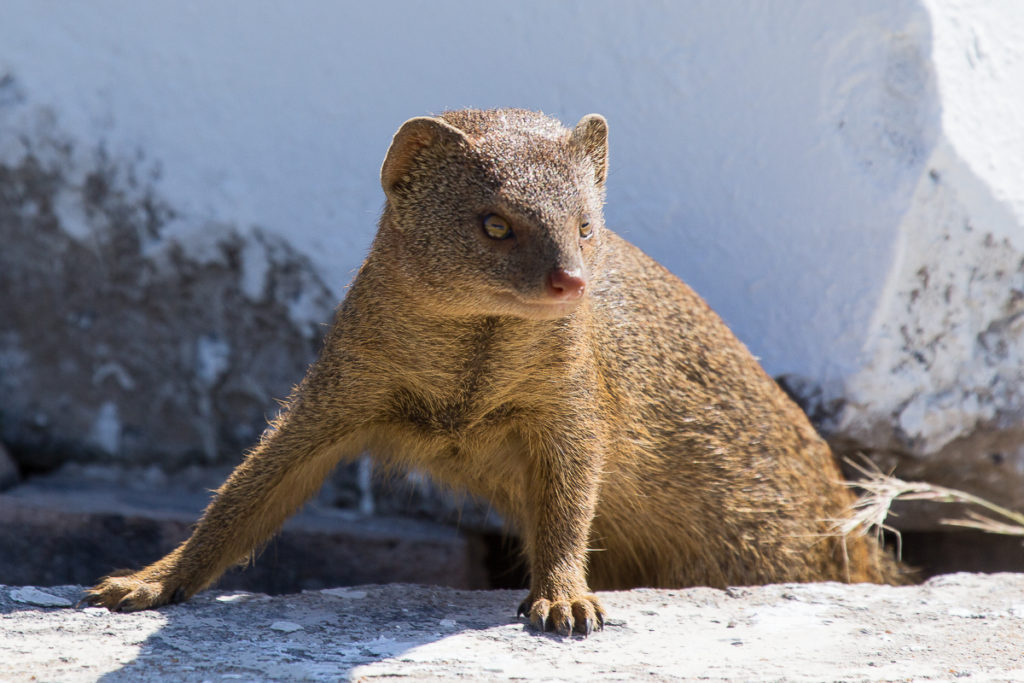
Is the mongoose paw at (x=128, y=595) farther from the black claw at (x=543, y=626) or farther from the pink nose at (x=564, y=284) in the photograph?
the pink nose at (x=564, y=284)

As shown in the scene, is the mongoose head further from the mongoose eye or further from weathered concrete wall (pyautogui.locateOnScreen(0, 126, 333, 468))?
weathered concrete wall (pyautogui.locateOnScreen(0, 126, 333, 468))

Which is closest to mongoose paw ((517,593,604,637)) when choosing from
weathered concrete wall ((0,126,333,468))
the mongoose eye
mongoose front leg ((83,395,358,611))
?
mongoose front leg ((83,395,358,611))

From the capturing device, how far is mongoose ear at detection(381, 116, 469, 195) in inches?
96.0

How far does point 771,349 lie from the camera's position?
361cm

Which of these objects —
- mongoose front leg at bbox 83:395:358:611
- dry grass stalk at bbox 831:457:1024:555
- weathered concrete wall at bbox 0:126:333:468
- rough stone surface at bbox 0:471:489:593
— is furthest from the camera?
weathered concrete wall at bbox 0:126:333:468

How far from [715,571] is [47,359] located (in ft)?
8.58

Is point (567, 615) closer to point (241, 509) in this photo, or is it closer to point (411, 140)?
point (241, 509)

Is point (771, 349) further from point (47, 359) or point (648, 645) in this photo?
point (47, 359)

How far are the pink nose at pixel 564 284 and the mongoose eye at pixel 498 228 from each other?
180mm

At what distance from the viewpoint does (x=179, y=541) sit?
11.4 feet

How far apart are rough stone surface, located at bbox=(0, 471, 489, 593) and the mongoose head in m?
1.48

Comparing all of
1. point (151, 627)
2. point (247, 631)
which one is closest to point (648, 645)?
point (247, 631)

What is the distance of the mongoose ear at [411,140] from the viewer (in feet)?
8.00

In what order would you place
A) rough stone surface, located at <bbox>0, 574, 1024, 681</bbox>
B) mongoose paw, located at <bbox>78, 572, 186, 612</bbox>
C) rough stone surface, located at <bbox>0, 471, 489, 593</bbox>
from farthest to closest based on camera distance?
1. rough stone surface, located at <bbox>0, 471, 489, 593</bbox>
2. mongoose paw, located at <bbox>78, 572, 186, 612</bbox>
3. rough stone surface, located at <bbox>0, 574, 1024, 681</bbox>
